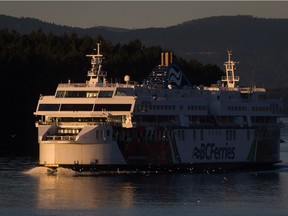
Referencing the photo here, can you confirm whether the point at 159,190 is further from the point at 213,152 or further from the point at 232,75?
the point at 232,75

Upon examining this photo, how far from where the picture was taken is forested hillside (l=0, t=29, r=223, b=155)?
14100cm

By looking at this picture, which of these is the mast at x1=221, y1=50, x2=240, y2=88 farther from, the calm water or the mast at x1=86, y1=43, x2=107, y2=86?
the mast at x1=86, y1=43, x2=107, y2=86

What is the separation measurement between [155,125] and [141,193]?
1251 centimetres

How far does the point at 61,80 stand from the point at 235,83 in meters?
38.4

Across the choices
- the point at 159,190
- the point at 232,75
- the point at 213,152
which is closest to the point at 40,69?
the point at 232,75

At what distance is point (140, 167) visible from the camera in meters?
96.6

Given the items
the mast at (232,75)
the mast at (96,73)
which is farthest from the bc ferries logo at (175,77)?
the mast at (232,75)

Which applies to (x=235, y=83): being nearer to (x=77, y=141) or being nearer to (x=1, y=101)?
(x=77, y=141)

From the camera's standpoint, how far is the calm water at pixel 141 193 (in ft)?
257

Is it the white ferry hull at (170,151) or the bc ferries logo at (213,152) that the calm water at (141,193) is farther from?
the bc ferries logo at (213,152)

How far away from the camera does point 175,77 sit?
343ft

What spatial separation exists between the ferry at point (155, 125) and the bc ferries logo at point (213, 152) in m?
0.06

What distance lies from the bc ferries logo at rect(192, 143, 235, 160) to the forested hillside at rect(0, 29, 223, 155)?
21228 mm

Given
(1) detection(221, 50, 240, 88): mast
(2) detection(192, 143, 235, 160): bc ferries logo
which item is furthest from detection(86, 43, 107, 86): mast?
(1) detection(221, 50, 240, 88): mast
